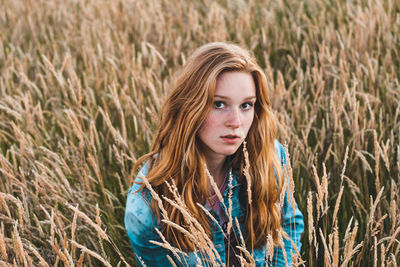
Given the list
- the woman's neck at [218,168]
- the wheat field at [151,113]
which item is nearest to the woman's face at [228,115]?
the woman's neck at [218,168]

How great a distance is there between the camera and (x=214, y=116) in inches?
53.3

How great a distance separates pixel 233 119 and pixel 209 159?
24 cm

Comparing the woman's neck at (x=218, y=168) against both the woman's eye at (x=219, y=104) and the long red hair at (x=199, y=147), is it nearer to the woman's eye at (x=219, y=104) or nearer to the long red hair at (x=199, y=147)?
the long red hair at (x=199, y=147)

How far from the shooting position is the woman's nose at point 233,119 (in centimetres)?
133

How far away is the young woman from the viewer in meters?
1.36

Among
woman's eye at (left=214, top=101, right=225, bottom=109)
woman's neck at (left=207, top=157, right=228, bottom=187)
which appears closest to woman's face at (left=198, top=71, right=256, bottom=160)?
woman's eye at (left=214, top=101, right=225, bottom=109)

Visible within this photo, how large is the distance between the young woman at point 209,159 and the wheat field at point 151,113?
15 cm

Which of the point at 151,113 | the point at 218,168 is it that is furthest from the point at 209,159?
the point at 151,113

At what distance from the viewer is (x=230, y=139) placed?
4.42ft

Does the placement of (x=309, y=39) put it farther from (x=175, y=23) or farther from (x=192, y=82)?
(x=192, y=82)

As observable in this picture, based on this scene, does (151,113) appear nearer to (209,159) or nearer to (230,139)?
(209,159)

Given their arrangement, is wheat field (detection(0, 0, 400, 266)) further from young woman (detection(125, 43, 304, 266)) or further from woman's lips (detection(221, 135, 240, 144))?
woman's lips (detection(221, 135, 240, 144))

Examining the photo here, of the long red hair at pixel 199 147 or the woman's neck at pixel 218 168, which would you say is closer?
the long red hair at pixel 199 147

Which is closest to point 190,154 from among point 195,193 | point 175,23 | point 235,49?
point 195,193
